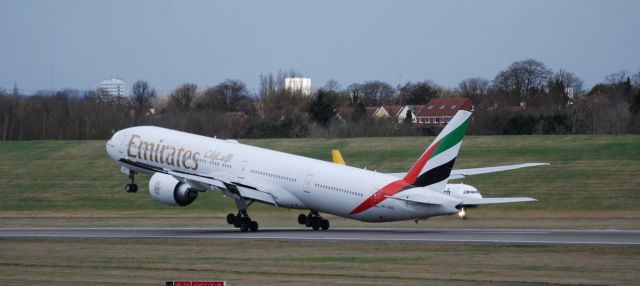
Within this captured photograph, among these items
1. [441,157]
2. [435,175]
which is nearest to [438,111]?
[435,175]

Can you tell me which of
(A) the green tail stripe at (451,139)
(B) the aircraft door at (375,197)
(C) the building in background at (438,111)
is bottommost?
(B) the aircraft door at (375,197)

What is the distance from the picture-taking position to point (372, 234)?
4775 centimetres

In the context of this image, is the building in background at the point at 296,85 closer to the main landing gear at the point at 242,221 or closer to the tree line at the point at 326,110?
the tree line at the point at 326,110

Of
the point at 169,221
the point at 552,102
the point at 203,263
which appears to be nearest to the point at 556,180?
the point at 169,221

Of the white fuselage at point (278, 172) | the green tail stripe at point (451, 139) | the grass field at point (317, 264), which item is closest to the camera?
the grass field at point (317, 264)

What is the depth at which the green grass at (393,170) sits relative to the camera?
72875mm

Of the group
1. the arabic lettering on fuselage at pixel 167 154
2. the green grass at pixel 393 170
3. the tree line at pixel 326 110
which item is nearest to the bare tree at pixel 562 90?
the tree line at pixel 326 110

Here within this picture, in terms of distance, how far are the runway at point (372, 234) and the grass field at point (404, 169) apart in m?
3.50

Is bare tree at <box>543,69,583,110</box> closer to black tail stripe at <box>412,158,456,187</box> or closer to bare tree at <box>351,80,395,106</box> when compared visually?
bare tree at <box>351,80,395,106</box>

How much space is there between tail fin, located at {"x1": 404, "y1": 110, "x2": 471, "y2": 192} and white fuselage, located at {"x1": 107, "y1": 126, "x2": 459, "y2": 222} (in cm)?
49

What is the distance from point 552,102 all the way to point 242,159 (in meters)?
83.2

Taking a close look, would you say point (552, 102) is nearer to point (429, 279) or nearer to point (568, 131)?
point (568, 131)

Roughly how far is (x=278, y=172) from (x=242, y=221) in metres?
2.90

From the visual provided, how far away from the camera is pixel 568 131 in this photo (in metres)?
110
